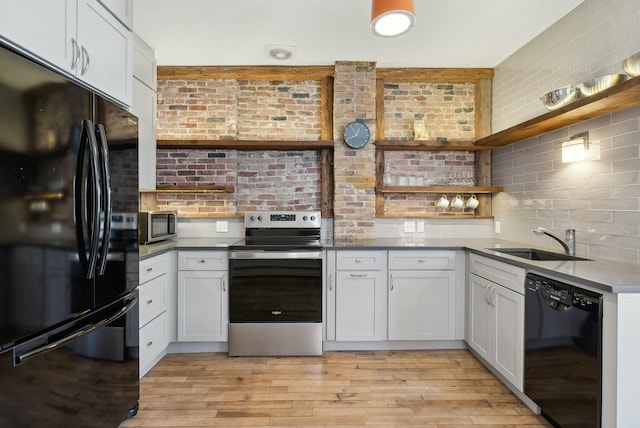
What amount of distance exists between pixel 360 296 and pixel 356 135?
154 centimetres

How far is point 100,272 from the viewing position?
61.2 inches

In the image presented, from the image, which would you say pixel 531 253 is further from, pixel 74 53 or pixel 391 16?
pixel 74 53

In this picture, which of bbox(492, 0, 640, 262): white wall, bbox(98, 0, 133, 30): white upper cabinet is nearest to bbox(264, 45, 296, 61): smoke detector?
bbox(98, 0, 133, 30): white upper cabinet

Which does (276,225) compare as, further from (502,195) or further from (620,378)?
(620,378)

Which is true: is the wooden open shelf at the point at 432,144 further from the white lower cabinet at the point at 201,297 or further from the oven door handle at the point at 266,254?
the white lower cabinet at the point at 201,297

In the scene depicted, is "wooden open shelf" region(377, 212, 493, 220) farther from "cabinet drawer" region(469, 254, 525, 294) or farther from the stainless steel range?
the stainless steel range

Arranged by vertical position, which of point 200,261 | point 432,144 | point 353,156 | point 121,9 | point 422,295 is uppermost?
point 121,9

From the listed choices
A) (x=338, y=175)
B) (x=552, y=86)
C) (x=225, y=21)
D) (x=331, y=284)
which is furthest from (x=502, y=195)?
(x=225, y=21)

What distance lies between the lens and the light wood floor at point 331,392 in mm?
2027

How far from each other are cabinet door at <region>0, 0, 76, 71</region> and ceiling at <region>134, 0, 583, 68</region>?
3.75 feet

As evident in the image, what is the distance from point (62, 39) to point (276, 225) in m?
2.16

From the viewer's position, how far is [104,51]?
1.80 meters

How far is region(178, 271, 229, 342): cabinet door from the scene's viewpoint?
2893mm

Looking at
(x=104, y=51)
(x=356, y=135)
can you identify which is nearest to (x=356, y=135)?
(x=356, y=135)
